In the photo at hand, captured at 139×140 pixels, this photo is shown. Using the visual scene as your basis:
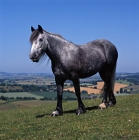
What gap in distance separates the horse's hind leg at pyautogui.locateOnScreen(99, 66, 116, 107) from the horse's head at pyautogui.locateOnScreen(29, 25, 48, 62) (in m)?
3.44

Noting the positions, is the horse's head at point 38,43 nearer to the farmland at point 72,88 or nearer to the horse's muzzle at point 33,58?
the horse's muzzle at point 33,58

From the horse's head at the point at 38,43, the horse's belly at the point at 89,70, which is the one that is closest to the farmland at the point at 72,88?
the horse's belly at the point at 89,70

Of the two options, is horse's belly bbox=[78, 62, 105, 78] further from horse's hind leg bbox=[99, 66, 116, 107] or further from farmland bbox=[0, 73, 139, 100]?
farmland bbox=[0, 73, 139, 100]

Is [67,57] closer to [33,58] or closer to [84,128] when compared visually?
[33,58]

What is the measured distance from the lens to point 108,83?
44.8 ft

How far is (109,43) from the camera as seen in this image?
1359 centimetres

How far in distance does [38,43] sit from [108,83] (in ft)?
13.8

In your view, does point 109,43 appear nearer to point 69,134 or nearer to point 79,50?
point 79,50

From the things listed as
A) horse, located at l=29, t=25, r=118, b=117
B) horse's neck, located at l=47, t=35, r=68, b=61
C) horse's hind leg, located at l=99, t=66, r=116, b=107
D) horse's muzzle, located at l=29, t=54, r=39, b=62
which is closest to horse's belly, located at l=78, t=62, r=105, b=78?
horse, located at l=29, t=25, r=118, b=117

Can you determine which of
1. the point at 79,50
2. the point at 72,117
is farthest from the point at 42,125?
the point at 79,50

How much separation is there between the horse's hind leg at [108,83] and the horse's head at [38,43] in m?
3.44

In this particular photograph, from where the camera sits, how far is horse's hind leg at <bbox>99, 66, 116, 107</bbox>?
44.3ft

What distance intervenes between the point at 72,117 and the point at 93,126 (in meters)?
2.25

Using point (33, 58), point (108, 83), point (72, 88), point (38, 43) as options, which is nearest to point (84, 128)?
point (33, 58)
